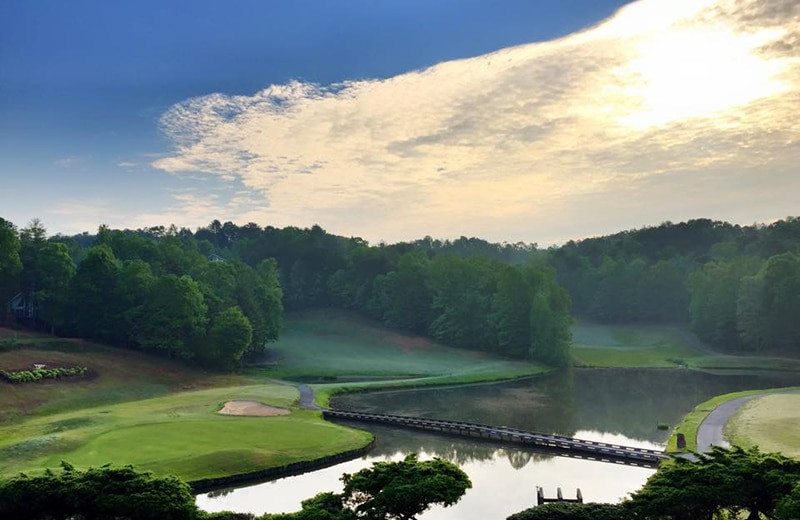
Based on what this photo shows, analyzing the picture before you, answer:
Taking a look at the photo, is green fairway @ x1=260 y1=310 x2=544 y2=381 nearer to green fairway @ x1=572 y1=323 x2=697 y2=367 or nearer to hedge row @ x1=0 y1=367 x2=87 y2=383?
green fairway @ x1=572 y1=323 x2=697 y2=367

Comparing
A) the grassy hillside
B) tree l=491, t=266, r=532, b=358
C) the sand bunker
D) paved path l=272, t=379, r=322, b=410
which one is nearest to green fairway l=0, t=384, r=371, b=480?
the sand bunker

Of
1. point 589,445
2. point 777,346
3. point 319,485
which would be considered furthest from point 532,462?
point 777,346

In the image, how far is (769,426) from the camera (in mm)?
44188

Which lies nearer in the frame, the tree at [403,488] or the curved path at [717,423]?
the tree at [403,488]

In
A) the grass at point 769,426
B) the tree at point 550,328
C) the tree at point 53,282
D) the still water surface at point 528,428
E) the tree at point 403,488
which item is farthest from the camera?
the tree at point 550,328

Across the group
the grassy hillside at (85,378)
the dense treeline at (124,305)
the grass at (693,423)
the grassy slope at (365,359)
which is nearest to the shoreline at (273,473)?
the grass at (693,423)

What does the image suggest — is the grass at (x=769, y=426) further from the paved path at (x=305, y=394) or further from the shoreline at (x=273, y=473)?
the paved path at (x=305, y=394)

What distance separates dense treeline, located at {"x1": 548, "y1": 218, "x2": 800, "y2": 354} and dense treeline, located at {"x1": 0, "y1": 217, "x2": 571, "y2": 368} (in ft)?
101

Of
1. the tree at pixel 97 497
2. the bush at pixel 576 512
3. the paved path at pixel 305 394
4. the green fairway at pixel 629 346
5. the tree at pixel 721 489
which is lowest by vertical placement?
the paved path at pixel 305 394

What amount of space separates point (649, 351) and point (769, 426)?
68414mm

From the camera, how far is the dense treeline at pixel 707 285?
102125 mm

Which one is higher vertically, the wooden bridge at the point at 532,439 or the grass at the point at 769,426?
the grass at the point at 769,426

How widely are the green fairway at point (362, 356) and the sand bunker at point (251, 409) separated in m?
25.5

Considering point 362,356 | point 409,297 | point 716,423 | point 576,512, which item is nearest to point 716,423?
point 716,423
